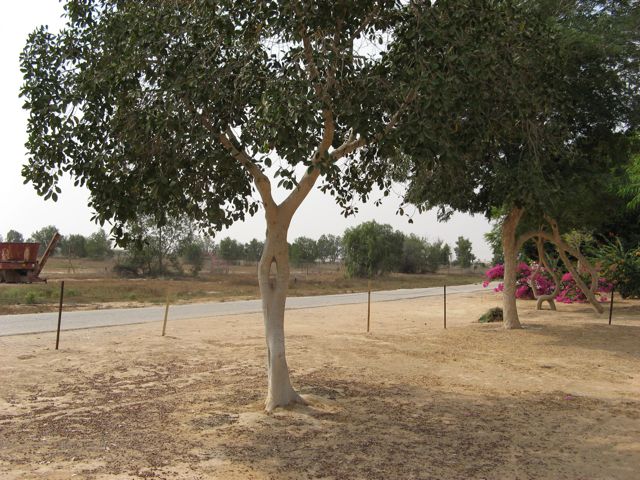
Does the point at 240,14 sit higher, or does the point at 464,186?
the point at 240,14

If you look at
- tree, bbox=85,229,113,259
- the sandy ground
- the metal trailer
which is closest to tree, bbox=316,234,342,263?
tree, bbox=85,229,113,259

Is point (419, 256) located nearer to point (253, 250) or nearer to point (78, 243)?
point (253, 250)

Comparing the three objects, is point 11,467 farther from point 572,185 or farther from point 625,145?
point 625,145

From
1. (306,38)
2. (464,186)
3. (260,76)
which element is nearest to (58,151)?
(260,76)

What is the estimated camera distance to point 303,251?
92.4 m

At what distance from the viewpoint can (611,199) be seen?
61.0 ft

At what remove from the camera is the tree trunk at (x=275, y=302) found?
24.2ft

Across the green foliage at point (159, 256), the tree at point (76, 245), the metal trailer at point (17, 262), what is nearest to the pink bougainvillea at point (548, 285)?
the metal trailer at point (17, 262)

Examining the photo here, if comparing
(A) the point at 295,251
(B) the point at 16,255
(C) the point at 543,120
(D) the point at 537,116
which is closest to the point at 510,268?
(C) the point at 543,120

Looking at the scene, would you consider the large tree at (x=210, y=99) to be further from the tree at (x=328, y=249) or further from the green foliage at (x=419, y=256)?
the tree at (x=328, y=249)

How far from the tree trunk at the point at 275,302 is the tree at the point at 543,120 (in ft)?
7.54

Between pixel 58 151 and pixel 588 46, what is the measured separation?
479 inches

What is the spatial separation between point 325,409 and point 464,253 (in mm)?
97997

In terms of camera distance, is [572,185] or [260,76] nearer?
[260,76]
